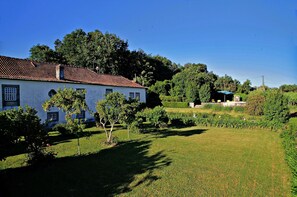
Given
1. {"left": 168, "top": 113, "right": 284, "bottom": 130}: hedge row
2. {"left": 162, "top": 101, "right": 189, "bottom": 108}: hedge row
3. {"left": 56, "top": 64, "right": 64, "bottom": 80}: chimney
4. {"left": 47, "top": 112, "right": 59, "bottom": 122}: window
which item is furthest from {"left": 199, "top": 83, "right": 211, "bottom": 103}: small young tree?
{"left": 47, "top": 112, "right": 59, "bottom": 122}: window

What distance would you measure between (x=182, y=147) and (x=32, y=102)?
16.0 m

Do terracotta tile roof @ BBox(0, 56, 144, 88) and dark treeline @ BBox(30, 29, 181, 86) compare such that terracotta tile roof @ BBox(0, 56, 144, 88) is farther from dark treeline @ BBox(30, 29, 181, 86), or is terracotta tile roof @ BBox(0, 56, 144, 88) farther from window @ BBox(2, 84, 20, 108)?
dark treeline @ BBox(30, 29, 181, 86)

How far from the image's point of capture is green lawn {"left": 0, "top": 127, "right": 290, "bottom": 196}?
7875 millimetres

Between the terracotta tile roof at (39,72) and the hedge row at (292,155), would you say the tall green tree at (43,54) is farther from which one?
the hedge row at (292,155)

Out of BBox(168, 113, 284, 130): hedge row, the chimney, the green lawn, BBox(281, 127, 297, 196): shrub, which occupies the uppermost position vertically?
the chimney

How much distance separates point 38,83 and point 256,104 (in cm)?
2865

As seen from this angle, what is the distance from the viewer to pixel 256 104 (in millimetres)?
30453

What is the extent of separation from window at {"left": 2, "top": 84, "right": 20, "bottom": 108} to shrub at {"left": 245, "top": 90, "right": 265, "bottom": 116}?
29.9 meters

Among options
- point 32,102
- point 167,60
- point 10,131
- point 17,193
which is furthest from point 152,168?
point 167,60

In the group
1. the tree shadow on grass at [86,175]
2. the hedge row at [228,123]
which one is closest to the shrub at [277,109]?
the hedge row at [228,123]

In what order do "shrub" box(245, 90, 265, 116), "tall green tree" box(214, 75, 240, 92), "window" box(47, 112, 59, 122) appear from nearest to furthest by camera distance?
"window" box(47, 112, 59, 122)
"shrub" box(245, 90, 265, 116)
"tall green tree" box(214, 75, 240, 92)

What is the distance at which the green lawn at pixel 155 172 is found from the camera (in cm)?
788

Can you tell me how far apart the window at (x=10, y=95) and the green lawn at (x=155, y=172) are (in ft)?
28.3

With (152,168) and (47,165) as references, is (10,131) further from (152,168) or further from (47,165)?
(152,168)
